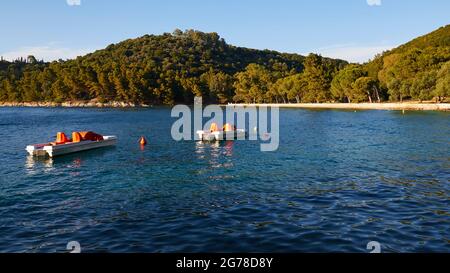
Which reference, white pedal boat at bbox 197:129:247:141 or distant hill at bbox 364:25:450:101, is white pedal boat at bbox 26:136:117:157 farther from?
distant hill at bbox 364:25:450:101

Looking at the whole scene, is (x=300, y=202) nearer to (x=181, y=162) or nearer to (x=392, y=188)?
(x=392, y=188)

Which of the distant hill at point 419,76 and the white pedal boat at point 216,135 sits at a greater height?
the distant hill at point 419,76

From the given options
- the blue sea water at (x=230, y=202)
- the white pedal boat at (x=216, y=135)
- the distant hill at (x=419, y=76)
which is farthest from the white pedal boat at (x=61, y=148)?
the distant hill at (x=419, y=76)

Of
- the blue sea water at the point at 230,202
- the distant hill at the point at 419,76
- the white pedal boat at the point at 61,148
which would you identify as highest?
the distant hill at the point at 419,76

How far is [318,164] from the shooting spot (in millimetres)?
32094

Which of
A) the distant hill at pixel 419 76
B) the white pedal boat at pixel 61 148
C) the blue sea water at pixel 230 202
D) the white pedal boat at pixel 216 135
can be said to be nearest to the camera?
the blue sea water at pixel 230 202

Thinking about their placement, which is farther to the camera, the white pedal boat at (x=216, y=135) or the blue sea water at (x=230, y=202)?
the white pedal boat at (x=216, y=135)

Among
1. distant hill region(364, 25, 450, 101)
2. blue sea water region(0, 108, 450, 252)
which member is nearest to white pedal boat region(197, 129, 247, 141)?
blue sea water region(0, 108, 450, 252)

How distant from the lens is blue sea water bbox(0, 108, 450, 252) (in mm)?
14812

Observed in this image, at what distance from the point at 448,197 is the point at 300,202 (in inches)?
314

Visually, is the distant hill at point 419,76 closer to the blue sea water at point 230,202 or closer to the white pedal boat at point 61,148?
the blue sea water at point 230,202

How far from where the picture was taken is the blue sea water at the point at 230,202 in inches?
583
